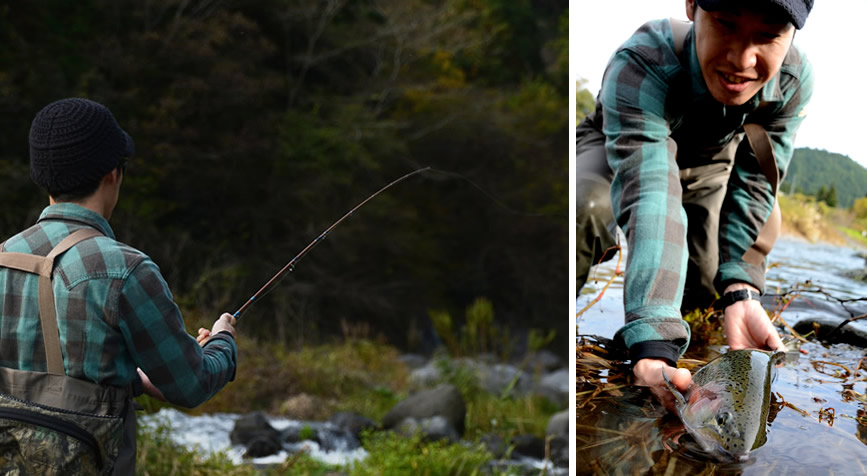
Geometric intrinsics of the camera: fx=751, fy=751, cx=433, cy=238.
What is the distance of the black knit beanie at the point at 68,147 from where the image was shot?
4.18ft

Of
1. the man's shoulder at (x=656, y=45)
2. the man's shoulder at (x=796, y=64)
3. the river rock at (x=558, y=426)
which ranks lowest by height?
the river rock at (x=558, y=426)

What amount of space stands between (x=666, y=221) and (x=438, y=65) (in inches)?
266


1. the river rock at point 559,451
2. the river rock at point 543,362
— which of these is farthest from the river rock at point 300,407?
the river rock at point 543,362

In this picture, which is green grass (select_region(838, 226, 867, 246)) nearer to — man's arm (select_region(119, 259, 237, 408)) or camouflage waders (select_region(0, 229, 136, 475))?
→ man's arm (select_region(119, 259, 237, 408))

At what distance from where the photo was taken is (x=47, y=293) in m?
1.19

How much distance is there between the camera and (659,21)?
131 centimetres

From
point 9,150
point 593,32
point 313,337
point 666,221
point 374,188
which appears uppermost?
point 593,32

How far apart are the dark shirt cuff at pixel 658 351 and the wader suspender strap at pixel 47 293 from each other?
34.9 inches

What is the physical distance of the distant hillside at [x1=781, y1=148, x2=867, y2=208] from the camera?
1.26m

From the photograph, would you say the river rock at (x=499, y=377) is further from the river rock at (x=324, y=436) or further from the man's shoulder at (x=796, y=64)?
the man's shoulder at (x=796, y=64)

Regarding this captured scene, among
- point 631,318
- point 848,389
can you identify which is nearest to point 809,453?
point 848,389

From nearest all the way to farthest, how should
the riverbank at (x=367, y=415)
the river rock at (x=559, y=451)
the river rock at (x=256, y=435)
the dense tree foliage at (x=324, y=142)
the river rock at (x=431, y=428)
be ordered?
1. the riverbank at (x=367, y=415)
2. the river rock at (x=256, y=435)
3. the river rock at (x=431, y=428)
4. the river rock at (x=559, y=451)
5. the dense tree foliage at (x=324, y=142)

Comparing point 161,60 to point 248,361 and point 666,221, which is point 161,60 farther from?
point 666,221

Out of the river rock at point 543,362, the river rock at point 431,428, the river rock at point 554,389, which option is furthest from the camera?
the river rock at point 543,362
